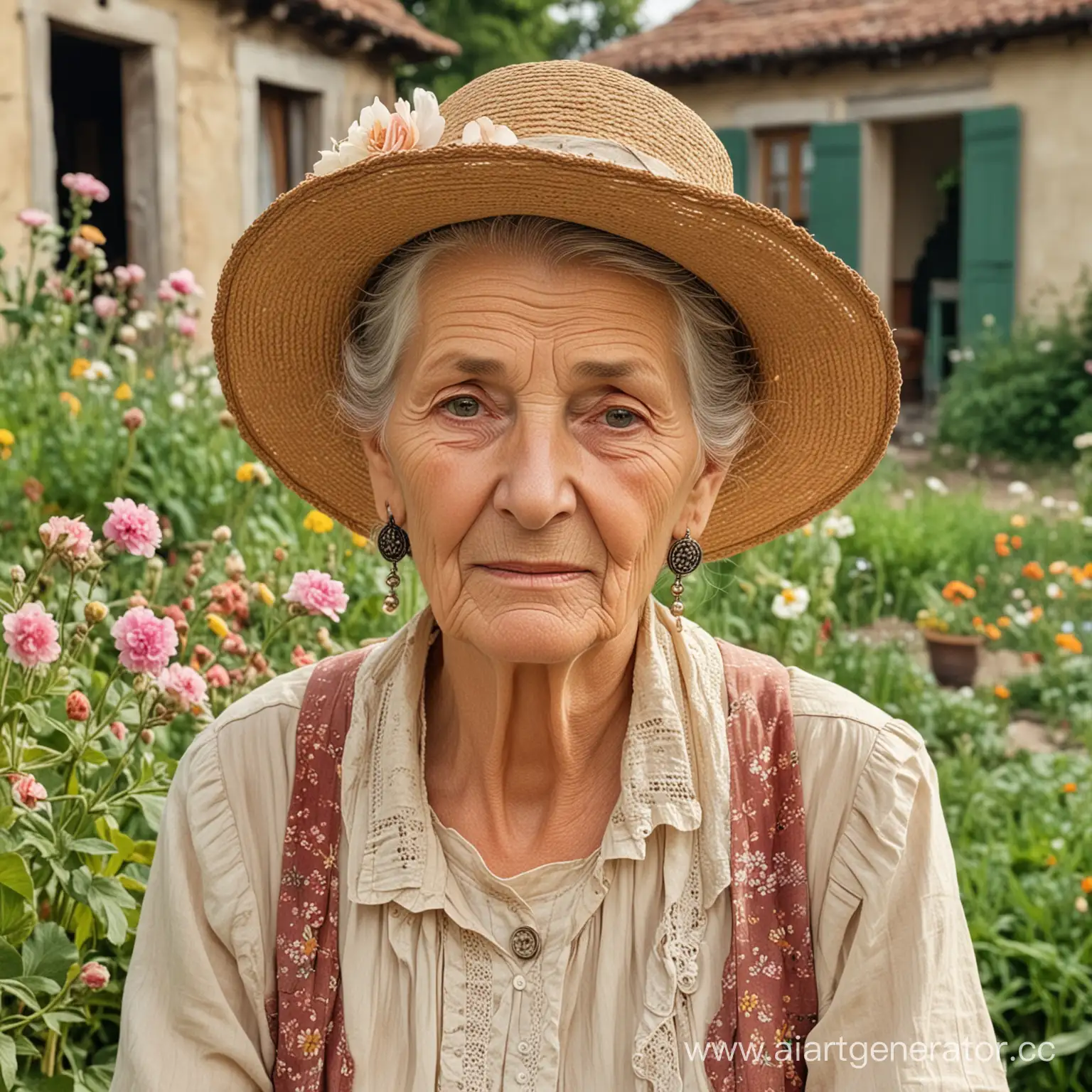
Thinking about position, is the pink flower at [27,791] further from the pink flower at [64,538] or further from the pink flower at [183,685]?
the pink flower at [64,538]

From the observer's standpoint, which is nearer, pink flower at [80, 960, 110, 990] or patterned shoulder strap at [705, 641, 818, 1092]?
patterned shoulder strap at [705, 641, 818, 1092]

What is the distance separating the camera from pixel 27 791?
188 cm

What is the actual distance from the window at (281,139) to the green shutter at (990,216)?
6276 millimetres

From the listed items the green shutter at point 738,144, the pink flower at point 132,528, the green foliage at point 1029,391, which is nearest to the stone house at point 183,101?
the green shutter at point 738,144

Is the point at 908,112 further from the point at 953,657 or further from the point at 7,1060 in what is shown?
the point at 7,1060

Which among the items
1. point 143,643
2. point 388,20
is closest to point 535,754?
point 143,643

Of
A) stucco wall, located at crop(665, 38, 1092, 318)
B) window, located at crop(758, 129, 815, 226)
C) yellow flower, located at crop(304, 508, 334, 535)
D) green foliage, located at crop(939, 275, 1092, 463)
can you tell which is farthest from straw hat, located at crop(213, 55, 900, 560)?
window, located at crop(758, 129, 815, 226)

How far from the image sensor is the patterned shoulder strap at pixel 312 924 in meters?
1.70

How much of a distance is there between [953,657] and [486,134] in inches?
173

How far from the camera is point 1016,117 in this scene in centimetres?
1238

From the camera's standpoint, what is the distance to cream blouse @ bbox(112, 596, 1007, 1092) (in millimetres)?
1647

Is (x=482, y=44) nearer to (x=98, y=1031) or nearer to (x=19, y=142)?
(x=19, y=142)

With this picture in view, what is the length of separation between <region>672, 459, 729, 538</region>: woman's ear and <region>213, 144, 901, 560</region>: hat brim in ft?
0.51

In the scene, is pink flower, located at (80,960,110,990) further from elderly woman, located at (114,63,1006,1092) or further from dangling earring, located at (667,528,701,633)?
dangling earring, located at (667,528,701,633)
